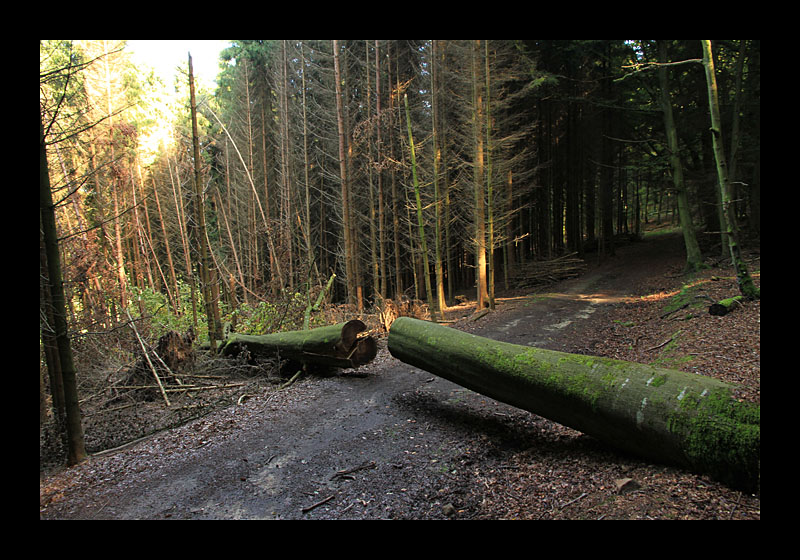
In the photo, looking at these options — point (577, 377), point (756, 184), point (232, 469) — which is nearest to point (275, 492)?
point (232, 469)

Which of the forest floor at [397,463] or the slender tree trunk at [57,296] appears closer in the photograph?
the forest floor at [397,463]

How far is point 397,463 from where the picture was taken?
3.72 metres

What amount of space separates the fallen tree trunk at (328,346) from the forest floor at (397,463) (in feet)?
1.31

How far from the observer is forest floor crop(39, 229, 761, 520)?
271cm

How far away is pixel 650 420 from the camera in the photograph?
282cm

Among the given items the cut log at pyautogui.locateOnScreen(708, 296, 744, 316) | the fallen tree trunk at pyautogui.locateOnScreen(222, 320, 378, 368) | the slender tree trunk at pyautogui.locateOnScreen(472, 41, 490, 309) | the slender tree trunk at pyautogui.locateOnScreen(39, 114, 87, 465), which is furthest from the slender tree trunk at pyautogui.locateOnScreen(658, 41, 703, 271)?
the slender tree trunk at pyautogui.locateOnScreen(39, 114, 87, 465)

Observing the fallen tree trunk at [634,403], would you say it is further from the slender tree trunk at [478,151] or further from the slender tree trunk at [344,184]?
the slender tree trunk at [478,151]

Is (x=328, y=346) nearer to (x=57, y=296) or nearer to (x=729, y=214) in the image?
(x=57, y=296)

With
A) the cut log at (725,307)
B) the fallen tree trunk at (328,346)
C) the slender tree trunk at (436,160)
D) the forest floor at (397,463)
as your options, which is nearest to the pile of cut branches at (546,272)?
the slender tree trunk at (436,160)

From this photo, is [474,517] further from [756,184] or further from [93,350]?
[756,184]

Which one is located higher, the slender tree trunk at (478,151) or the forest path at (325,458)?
the slender tree trunk at (478,151)

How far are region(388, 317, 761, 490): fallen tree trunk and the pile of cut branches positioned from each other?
14.9 meters

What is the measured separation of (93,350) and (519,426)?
7.73 metres

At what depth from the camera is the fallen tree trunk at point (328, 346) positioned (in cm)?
685
